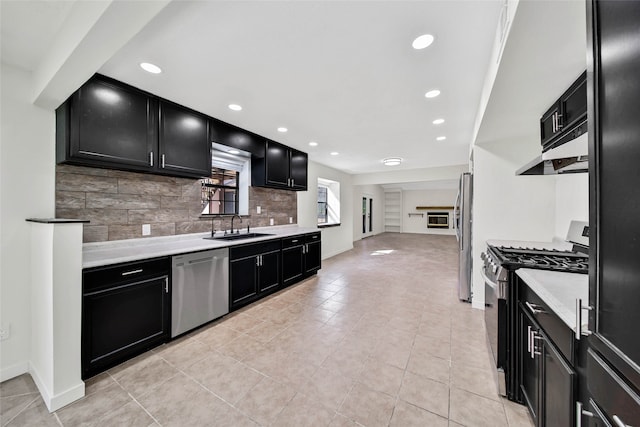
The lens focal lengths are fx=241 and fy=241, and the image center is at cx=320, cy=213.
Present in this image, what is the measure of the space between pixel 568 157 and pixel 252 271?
124 inches

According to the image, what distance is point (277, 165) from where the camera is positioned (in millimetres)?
4195

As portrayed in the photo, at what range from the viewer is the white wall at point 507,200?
2820 millimetres

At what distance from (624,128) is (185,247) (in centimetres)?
284

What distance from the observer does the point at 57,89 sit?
5.82 ft

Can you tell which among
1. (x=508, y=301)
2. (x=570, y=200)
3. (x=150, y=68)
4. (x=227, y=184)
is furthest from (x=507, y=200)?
(x=150, y=68)

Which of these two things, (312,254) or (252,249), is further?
(312,254)

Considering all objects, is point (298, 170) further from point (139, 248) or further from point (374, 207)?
point (374, 207)

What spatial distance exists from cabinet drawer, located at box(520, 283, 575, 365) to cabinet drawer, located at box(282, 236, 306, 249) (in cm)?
293

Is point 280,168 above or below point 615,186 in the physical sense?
above

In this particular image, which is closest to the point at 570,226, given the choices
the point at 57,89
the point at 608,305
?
the point at 608,305

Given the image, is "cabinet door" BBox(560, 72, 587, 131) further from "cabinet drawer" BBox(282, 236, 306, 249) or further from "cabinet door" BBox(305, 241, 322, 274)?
"cabinet door" BBox(305, 241, 322, 274)

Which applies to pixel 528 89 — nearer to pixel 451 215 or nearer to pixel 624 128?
pixel 624 128

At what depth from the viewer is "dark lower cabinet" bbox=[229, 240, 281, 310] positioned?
114 inches

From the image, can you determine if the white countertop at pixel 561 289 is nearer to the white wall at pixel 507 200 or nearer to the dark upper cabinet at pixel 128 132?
the white wall at pixel 507 200
